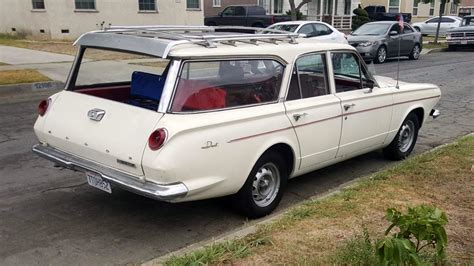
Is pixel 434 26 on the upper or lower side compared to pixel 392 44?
lower

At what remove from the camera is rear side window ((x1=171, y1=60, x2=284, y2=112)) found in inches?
166

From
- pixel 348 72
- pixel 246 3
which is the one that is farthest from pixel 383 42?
Result: pixel 246 3

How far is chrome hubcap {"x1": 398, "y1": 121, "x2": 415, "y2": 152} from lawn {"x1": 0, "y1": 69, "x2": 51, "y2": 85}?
28.6 feet

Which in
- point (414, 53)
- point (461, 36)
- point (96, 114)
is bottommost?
point (414, 53)

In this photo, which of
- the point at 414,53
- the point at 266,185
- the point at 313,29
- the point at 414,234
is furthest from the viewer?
the point at 414,53

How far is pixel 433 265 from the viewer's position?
3.47 metres

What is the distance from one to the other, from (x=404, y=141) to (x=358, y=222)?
8.97 ft

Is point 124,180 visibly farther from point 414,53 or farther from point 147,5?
point 147,5

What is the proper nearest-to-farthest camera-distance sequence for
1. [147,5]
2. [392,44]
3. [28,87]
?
[28,87] → [392,44] → [147,5]

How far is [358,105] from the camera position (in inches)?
221

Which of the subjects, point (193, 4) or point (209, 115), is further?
point (193, 4)

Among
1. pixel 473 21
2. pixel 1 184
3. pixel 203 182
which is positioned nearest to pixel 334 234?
pixel 203 182

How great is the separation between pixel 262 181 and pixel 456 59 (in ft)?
62.0

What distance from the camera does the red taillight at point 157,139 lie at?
3.92 metres
